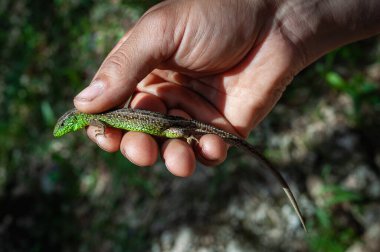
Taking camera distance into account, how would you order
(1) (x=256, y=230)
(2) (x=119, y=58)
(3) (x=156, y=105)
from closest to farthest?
(2) (x=119, y=58) < (3) (x=156, y=105) < (1) (x=256, y=230)

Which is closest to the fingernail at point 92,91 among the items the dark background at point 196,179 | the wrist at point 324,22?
the wrist at point 324,22

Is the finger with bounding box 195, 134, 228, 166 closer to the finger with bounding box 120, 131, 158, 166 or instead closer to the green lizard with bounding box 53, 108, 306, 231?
the green lizard with bounding box 53, 108, 306, 231

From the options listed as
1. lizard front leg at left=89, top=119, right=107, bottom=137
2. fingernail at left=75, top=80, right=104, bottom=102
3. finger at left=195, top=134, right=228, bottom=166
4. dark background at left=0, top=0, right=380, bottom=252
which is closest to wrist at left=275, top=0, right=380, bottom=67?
dark background at left=0, top=0, right=380, bottom=252

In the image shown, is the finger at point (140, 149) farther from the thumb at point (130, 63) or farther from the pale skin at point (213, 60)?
the thumb at point (130, 63)

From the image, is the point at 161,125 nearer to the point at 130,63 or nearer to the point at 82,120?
the point at 130,63

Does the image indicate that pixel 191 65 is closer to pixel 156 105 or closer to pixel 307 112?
pixel 156 105

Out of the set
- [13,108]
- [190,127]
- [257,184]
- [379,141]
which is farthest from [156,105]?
[13,108]

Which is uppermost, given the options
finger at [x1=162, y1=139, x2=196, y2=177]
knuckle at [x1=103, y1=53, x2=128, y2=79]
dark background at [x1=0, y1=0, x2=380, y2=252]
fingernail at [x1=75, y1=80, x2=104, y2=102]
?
knuckle at [x1=103, y1=53, x2=128, y2=79]
